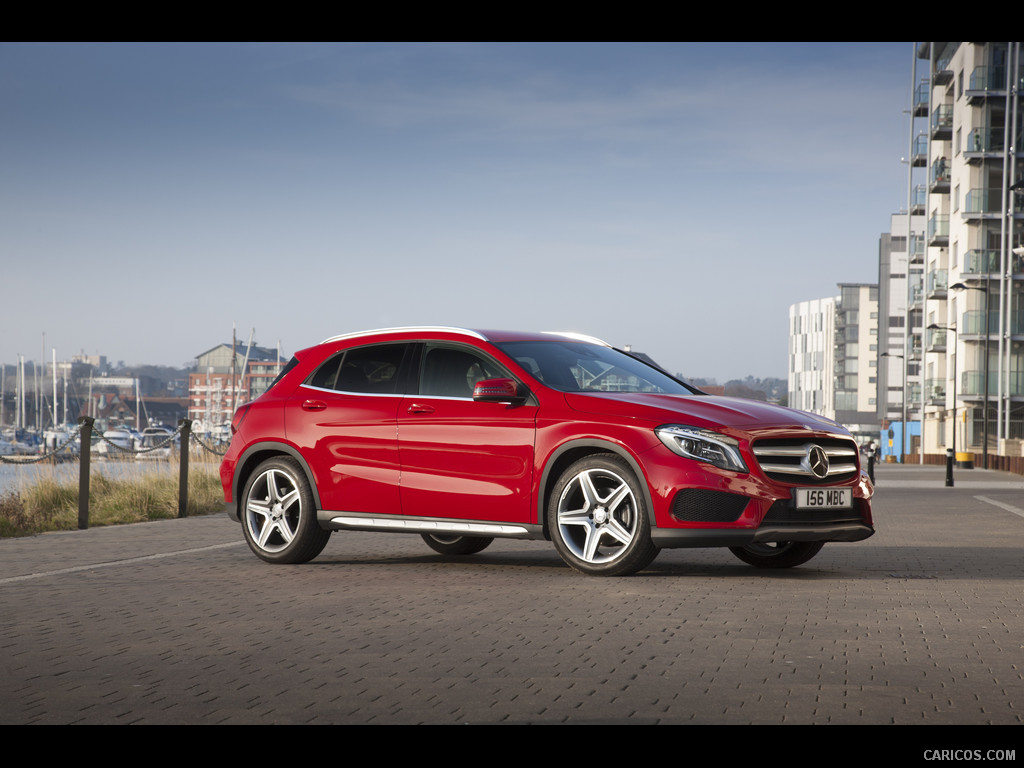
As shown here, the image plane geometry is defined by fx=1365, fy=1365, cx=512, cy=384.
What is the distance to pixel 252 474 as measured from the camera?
11.1m

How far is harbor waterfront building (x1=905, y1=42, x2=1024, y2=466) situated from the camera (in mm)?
69062

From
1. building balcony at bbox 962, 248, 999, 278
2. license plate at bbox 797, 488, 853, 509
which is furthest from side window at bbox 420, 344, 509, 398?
building balcony at bbox 962, 248, 999, 278

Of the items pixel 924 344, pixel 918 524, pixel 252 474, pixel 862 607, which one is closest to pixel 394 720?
pixel 862 607

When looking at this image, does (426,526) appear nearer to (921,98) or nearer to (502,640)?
(502,640)

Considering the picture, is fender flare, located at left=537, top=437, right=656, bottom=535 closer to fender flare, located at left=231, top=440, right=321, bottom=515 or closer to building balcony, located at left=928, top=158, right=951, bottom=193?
fender flare, located at left=231, top=440, right=321, bottom=515

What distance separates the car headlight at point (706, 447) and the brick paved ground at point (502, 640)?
86 centimetres

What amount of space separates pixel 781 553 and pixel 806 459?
1377 mm

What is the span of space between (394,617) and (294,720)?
2.77 meters

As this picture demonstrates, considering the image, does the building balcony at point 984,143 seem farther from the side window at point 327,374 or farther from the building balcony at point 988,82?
the side window at point 327,374

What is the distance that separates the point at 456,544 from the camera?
11711 mm

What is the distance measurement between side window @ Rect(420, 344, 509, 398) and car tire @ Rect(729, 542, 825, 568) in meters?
2.39

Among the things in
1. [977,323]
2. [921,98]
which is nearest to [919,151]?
[921,98]
